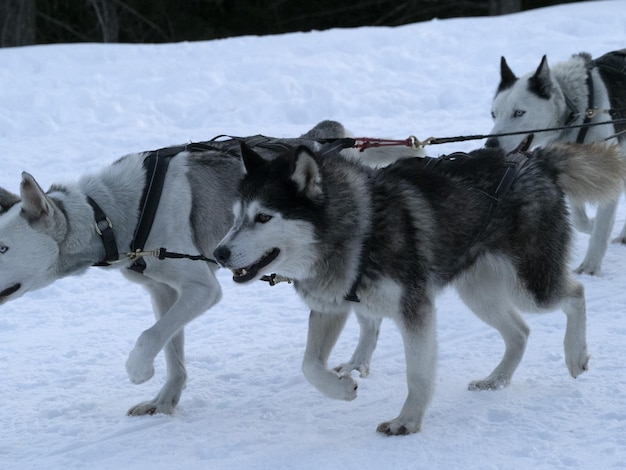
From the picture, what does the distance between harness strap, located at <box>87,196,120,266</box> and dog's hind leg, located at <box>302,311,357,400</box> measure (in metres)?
1.01

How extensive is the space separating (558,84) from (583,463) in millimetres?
3832

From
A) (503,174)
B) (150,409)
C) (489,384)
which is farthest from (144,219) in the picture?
(489,384)

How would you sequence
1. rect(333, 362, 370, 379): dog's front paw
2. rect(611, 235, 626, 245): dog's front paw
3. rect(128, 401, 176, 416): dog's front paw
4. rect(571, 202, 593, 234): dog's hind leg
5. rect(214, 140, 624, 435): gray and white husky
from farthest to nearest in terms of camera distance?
rect(611, 235, 626, 245): dog's front paw < rect(571, 202, 593, 234): dog's hind leg < rect(333, 362, 370, 379): dog's front paw < rect(128, 401, 176, 416): dog's front paw < rect(214, 140, 624, 435): gray and white husky

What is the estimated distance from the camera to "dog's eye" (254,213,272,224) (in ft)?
12.5

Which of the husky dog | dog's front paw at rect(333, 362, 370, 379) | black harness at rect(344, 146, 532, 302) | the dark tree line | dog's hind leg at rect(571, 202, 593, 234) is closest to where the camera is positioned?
black harness at rect(344, 146, 532, 302)

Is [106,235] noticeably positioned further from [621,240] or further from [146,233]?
[621,240]

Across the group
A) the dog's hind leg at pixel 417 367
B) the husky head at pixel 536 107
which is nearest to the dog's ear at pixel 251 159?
the dog's hind leg at pixel 417 367

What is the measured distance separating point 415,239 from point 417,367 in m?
0.57

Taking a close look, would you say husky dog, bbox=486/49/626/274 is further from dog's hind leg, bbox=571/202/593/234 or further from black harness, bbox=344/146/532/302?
black harness, bbox=344/146/532/302

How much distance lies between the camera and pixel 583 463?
11.6 feet

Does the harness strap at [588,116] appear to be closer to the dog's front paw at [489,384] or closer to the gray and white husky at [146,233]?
the dog's front paw at [489,384]

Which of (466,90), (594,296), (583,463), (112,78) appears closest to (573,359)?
(583,463)

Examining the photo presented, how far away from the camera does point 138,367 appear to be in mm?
4141

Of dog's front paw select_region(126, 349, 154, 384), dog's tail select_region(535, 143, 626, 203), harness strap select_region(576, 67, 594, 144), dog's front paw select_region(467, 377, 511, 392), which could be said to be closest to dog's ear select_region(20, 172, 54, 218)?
dog's front paw select_region(126, 349, 154, 384)
